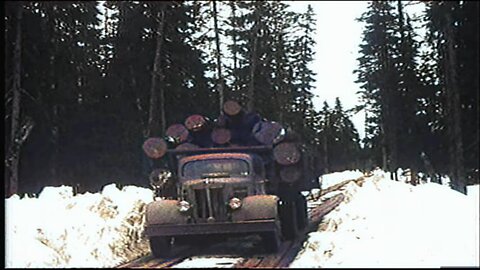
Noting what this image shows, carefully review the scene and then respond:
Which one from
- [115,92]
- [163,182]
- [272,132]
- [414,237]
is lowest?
[414,237]

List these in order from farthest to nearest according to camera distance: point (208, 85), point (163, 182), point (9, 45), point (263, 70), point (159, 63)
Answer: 1. point (263, 70)
2. point (208, 85)
3. point (159, 63)
4. point (9, 45)
5. point (163, 182)

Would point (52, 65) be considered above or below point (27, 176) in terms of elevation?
above

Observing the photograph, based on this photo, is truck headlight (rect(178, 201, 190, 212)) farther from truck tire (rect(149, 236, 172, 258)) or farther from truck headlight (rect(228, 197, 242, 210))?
truck headlight (rect(228, 197, 242, 210))

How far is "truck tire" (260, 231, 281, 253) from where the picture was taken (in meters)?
12.0

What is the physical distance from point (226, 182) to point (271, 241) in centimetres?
160

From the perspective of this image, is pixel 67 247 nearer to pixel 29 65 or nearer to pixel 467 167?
pixel 29 65

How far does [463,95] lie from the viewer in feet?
77.0

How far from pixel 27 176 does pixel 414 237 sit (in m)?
18.8

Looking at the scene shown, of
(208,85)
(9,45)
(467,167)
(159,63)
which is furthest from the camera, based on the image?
(208,85)

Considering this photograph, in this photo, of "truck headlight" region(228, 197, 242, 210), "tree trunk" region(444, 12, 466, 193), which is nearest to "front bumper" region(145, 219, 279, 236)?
"truck headlight" region(228, 197, 242, 210)

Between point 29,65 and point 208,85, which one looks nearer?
point 29,65

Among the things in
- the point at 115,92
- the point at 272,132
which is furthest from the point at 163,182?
the point at 115,92

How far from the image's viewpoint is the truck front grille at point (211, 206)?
1211 centimetres

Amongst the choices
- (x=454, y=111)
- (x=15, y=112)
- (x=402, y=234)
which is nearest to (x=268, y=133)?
(x=402, y=234)
